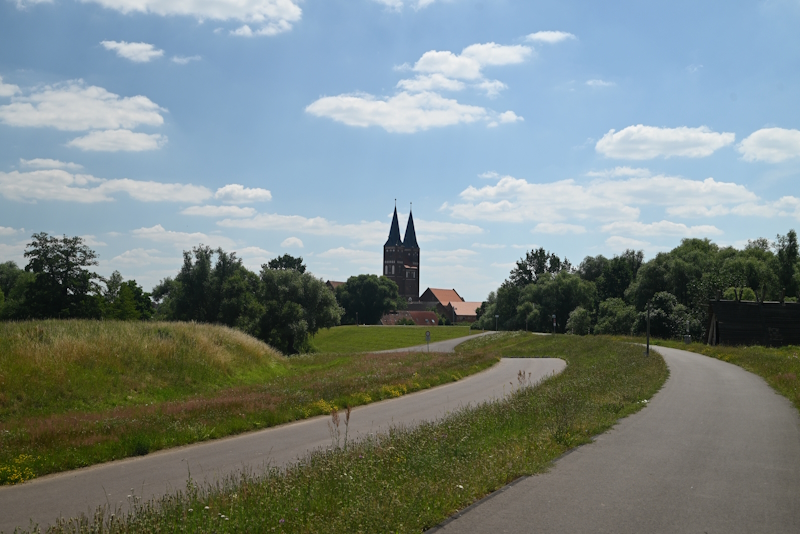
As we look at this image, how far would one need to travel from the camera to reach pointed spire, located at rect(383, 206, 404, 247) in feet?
601

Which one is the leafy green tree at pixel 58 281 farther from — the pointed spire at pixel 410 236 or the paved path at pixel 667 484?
the pointed spire at pixel 410 236

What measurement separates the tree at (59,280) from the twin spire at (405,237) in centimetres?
13479

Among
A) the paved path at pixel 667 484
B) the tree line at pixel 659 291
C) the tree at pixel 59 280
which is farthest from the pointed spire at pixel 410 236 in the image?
the paved path at pixel 667 484

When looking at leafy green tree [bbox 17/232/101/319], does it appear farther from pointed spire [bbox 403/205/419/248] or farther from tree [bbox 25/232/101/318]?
pointed spire [bbox 403/205/419/248]

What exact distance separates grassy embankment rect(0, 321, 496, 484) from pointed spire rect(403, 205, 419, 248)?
15337 cm

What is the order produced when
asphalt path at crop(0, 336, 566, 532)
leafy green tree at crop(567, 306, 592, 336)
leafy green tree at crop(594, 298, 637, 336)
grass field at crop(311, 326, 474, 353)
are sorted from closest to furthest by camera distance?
asphalt path at crop(0, 336, 566, 532), leafy green tree at crop(594, 298, 637, 336), grass field at crop(311, 326, 474, 353), leafy green tree at crop(567, 306, 592, 336)

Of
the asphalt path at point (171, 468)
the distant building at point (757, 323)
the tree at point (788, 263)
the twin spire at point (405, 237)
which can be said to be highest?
the twin spire at point (405, 237)

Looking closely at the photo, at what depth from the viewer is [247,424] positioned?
15648 millimetres

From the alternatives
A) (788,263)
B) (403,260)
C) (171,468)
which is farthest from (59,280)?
(403,260)

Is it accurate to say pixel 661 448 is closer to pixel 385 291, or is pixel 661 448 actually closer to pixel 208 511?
pixel 208 511

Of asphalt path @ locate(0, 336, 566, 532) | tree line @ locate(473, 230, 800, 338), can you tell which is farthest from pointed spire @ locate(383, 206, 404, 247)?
asphalt path @ locate(0, 336, 566, 532)

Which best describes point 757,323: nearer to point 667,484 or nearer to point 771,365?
point 771,365

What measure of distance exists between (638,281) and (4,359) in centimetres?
7943

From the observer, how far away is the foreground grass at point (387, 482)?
6.31 m
